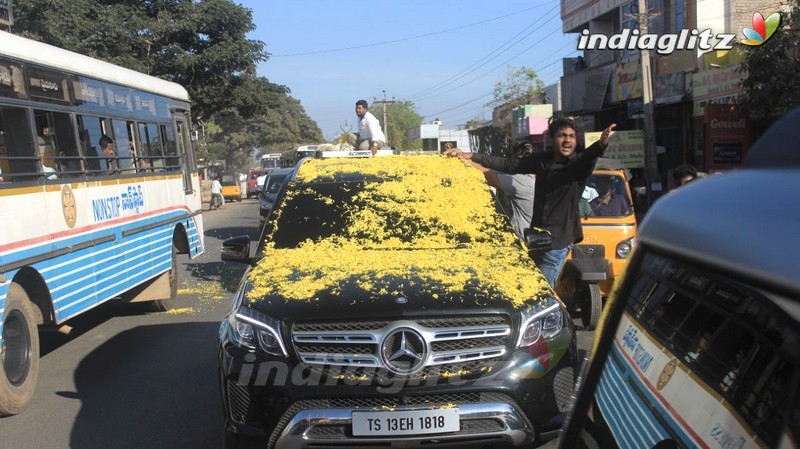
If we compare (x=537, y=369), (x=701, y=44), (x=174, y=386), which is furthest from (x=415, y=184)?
(x=701, y=44)

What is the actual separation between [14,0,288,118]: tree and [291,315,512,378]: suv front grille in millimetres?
24340

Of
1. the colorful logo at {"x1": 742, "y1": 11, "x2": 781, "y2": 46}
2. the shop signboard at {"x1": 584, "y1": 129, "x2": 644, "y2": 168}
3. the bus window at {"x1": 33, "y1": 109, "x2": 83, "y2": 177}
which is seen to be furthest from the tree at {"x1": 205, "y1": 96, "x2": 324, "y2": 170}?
the bus window at {"x1": 33, "y1": 109, "x2": 83, "y2": 177}

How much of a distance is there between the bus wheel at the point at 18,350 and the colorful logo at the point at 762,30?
12.6 meters

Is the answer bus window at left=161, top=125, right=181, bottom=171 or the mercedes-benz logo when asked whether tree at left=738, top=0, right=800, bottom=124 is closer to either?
bus window at left=161, top=125, right=181, bottom=171

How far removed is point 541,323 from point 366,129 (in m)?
7.34

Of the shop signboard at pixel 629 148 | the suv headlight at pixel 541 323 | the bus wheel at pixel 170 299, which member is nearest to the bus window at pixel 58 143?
the bus wheel at pixel 170 299

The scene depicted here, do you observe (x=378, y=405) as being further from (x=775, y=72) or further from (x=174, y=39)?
(x=174, y=39)

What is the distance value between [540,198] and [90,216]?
4.55 m

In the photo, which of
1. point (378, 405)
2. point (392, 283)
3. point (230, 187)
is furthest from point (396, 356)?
point (230, 187)

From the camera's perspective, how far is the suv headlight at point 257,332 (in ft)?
12.7

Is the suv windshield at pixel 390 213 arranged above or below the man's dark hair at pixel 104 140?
below

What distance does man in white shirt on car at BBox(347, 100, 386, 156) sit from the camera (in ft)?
35.4

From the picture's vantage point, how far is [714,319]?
4.01 ft

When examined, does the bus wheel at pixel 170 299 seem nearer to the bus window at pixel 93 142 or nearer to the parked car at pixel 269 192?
the bus window at pixel 93 142
